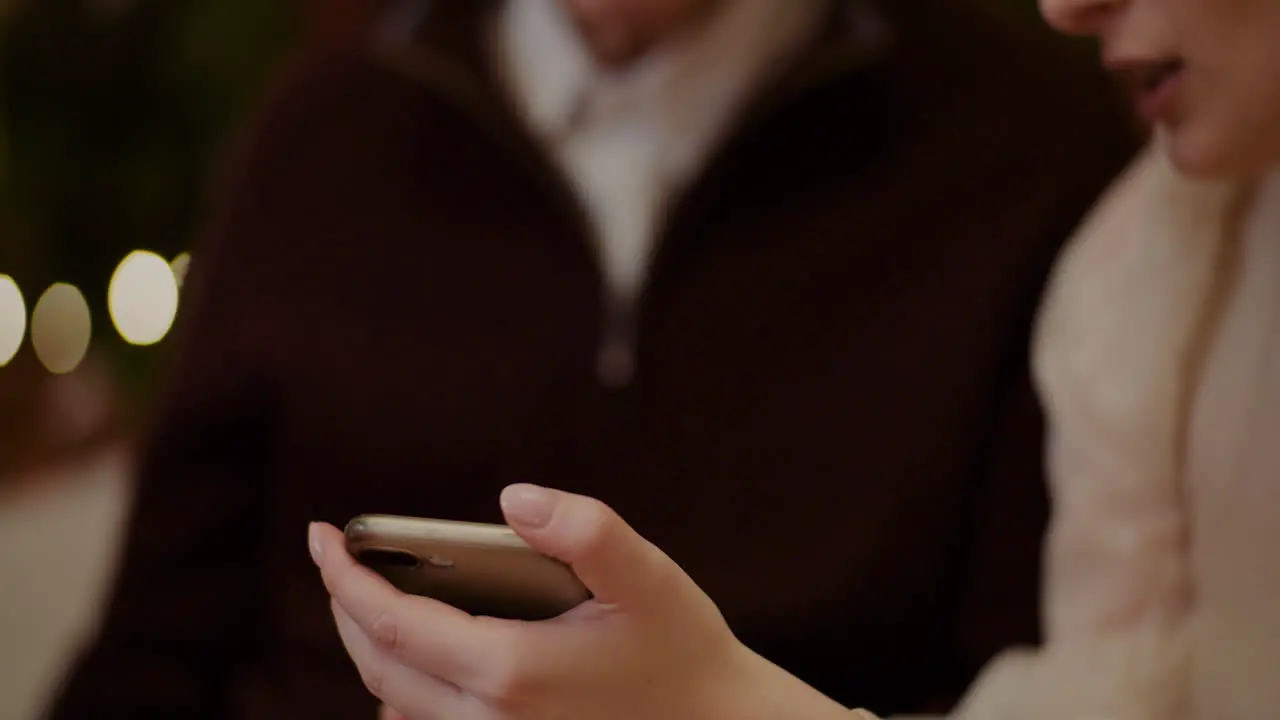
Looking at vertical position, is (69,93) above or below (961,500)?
above

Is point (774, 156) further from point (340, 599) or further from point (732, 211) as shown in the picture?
point (340, 599)

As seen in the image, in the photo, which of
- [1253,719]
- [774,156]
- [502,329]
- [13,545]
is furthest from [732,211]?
[13,545]

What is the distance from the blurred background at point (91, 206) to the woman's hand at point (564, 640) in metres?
1.09

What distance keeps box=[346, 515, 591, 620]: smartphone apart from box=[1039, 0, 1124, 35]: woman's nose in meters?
0.32

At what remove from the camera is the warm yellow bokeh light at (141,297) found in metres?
1.58

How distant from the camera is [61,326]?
1632 millimetres

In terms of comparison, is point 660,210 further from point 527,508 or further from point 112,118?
point 112,118

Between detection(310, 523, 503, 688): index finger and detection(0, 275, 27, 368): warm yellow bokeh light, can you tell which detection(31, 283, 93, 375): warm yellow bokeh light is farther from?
detection(310, 523, 503, 688): index finger

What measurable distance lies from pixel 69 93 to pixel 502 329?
887 mm

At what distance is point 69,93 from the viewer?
153 centimetres

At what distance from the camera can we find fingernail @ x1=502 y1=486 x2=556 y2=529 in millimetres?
438

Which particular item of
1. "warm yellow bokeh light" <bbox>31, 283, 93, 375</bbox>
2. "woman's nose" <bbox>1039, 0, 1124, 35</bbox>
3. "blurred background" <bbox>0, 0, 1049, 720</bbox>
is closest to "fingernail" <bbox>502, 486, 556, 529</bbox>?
"woman's nose" <bbox>1039, 0, 1124, 35</bbox>

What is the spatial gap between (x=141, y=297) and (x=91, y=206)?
0.12 m

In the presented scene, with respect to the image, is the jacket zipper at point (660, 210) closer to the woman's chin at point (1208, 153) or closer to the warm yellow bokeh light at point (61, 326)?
the woman's chin at point (1208, 153)
